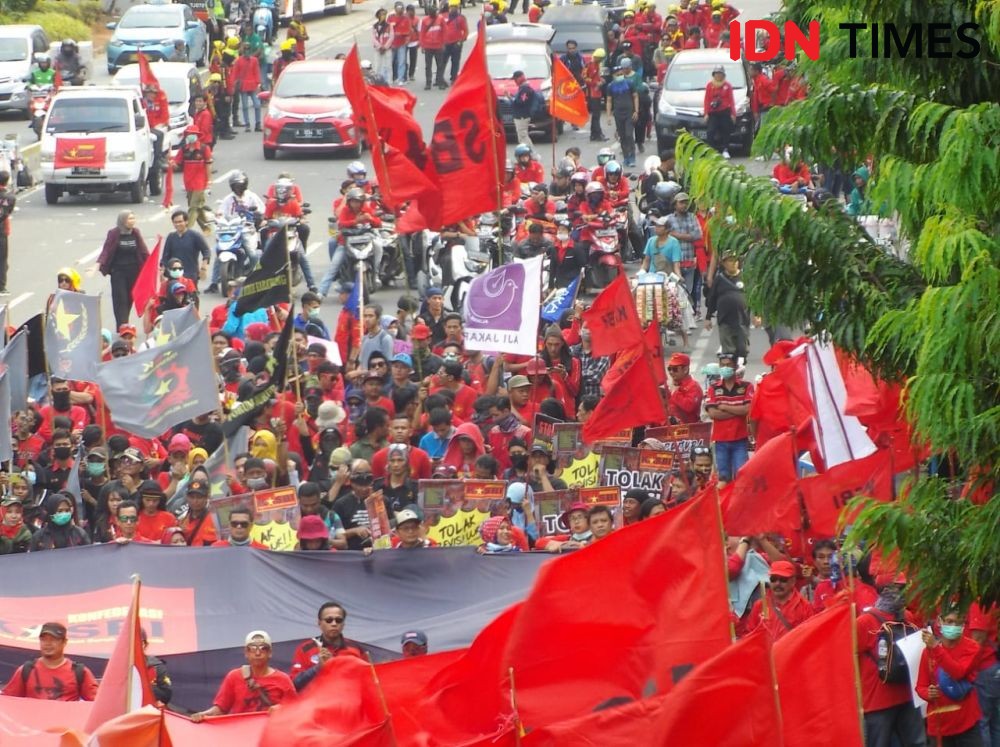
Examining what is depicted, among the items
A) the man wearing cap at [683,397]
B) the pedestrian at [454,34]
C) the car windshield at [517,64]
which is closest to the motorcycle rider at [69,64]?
the pedestrian at [454,34]

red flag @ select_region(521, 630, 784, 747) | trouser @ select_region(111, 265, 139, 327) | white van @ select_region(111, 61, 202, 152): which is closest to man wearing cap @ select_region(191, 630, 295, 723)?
red flag @ select_region(521, 630, 784, 747)

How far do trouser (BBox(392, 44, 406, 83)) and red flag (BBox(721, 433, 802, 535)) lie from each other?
27.8 meters

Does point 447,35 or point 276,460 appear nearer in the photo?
point 276,460

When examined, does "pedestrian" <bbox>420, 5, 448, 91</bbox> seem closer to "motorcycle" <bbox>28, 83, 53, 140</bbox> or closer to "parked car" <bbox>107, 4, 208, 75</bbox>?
"parked car" <bbox>107, 4, 208, 75</bbox>

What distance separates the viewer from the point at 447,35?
39312 millimetres

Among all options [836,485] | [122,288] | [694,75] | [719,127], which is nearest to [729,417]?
[836,485]

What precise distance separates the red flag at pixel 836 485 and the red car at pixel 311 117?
71.1 ft

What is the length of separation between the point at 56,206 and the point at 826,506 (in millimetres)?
20962

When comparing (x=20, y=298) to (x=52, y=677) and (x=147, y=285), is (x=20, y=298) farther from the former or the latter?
(x=52, y=677)

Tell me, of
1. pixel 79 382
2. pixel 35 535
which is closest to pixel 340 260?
pixel 79 382

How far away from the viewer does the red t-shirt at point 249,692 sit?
11.7m

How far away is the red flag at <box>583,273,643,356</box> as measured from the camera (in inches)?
640

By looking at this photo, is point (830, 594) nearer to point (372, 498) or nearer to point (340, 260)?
point (372, 498)

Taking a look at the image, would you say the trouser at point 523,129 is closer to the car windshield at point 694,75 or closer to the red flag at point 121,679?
the car windshield at point 694,75
